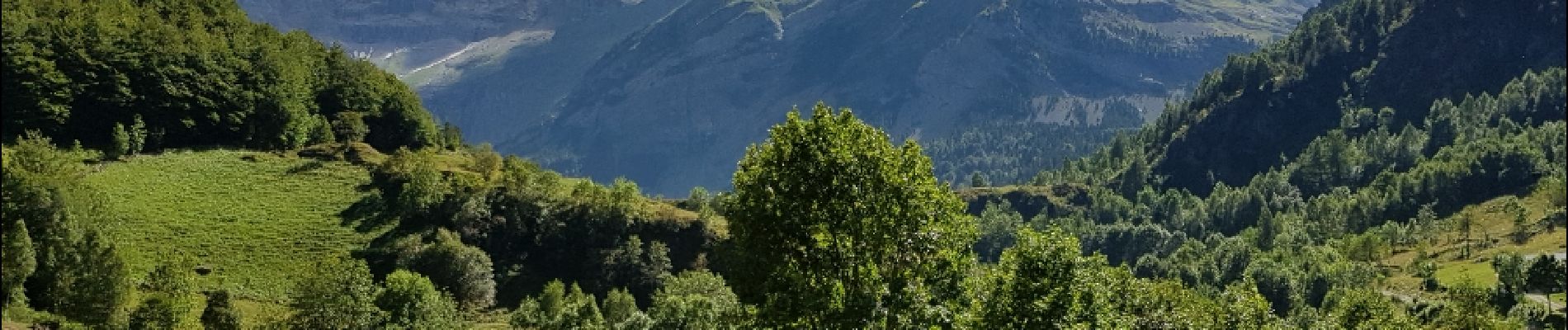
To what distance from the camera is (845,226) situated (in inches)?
1281

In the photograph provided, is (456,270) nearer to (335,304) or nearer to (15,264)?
(335,304)

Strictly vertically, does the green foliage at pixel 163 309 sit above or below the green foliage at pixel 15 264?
below

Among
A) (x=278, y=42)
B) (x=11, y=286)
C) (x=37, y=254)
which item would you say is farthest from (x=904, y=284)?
(x=278, y=42)

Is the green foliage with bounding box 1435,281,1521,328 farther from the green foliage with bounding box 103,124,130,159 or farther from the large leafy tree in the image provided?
the green foliage with bounding box 103,124,130,159

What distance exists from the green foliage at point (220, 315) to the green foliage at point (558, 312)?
2968 centimetres

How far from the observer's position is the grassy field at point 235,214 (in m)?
108

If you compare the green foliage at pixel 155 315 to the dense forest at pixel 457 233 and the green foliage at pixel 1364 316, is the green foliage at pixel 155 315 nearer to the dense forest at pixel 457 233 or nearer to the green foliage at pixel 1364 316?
the dense forest at pixel 457 233

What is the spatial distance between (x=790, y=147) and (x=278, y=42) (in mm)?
175989

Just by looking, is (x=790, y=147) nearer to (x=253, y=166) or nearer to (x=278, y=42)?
(x=253, y=166)

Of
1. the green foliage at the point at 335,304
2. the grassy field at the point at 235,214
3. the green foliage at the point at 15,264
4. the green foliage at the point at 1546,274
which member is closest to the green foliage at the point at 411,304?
the green foliage at the point at 335,304

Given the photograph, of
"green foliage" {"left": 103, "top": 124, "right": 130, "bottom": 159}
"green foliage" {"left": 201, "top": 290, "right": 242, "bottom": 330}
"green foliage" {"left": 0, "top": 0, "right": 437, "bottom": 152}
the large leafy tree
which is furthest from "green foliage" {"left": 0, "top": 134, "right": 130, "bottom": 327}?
the large leafy tree

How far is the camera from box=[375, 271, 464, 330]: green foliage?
94312 millimetres

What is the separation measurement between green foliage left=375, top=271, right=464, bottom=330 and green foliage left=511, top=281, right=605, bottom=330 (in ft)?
41.6

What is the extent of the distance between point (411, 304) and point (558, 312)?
22.0 metres
